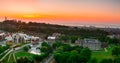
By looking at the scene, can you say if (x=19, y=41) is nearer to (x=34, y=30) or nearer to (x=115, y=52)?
(x=115, y=52)

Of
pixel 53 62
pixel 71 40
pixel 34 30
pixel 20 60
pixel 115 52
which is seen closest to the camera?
pixel 20 60

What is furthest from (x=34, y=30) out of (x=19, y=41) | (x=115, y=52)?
(x=115, y=52)

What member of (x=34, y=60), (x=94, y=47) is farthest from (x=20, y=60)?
(x=94, y=47)

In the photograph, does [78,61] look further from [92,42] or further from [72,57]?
[92,42]

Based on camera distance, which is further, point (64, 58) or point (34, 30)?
point (34, 30)

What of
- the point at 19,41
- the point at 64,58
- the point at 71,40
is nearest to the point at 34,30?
the point at 71,40

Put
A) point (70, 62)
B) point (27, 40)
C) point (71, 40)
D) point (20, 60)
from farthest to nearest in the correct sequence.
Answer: point (71, 40), point (27, 40), point (70, 62), point (20, 60)

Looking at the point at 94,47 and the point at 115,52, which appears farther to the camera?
the point at 94,47

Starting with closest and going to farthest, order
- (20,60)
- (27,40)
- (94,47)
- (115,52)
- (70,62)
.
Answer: (20,60)
(70,62)
(115,52)
(94,47)
(27,40)

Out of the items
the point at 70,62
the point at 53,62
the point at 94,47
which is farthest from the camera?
the point at 94,47
